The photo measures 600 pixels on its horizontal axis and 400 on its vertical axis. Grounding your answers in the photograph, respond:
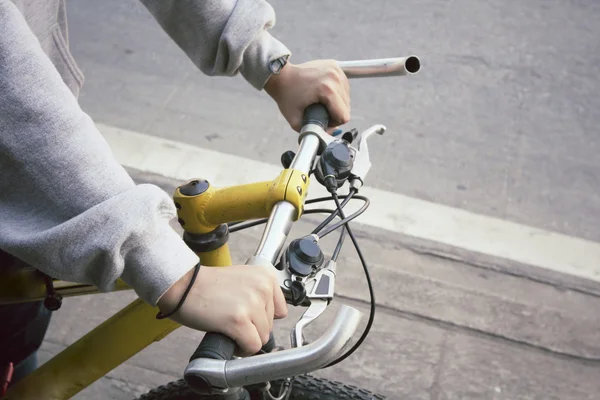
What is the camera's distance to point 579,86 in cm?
437

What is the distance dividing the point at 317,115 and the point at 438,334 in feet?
5.33

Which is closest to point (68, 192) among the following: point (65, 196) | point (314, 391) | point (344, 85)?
point (65, 196)

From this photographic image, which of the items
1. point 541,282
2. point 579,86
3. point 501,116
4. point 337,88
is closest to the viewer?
point 337,88

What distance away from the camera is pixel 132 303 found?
1463 mm

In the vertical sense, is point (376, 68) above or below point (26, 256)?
below

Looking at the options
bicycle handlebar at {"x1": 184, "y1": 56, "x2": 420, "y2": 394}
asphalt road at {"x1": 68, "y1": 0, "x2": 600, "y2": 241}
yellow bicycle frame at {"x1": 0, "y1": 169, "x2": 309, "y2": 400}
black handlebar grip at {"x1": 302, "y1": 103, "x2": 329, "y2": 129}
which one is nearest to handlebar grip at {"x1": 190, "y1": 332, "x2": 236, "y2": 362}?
bicycle handlebar at {"x1": 184, "y1": 56, "x2": 420, "y2": 394}

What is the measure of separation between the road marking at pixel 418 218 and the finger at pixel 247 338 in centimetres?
227

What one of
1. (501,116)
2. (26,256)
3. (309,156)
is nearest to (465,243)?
(501,116)

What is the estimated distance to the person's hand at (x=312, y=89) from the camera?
1.47 metres

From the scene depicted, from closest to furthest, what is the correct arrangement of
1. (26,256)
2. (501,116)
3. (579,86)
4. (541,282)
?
(26,256) → (541,282) → (501,116) → (579,86)

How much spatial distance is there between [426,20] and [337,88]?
11.7ft

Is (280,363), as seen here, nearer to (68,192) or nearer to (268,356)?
(268,356)

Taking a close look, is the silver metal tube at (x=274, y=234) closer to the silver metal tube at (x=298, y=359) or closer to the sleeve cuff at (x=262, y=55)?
the silver metal tube at (x=298, y=359)

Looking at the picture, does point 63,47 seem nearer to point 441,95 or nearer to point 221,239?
point 221,239
